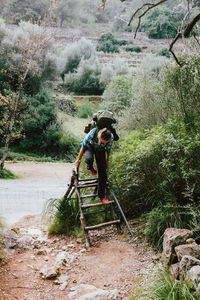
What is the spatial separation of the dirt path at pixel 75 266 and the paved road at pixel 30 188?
1399mm

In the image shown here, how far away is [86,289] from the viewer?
340 centimetres

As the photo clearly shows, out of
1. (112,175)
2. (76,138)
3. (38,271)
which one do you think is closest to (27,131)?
(76,138)

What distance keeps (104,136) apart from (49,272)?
2.25m

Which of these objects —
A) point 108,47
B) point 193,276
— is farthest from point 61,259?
point 108,47

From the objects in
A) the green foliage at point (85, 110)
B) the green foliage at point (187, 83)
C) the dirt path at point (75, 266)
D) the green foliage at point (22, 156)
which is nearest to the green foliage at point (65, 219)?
the dirt path at point (75, 266)

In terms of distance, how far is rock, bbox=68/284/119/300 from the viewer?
3.13m

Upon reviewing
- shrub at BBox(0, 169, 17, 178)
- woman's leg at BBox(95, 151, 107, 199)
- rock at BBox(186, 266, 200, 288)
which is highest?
woman's leg at BBox(95, 151, 107, 199)

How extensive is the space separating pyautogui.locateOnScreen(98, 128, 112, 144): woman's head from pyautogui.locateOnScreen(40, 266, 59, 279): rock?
2.14 metres

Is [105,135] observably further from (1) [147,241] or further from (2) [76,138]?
(2) [76,138]

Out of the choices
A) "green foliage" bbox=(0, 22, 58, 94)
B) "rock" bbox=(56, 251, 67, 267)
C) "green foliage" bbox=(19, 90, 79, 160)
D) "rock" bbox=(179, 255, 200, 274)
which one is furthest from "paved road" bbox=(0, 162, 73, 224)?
"green foliage" bbox=(0, 22, 58, 94)

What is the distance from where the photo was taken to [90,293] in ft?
10.6

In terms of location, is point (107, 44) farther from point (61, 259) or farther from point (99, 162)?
point (61, 259)

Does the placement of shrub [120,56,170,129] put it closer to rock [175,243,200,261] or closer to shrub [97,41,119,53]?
rock [175,243,200,261]

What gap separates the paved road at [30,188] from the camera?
798cm
